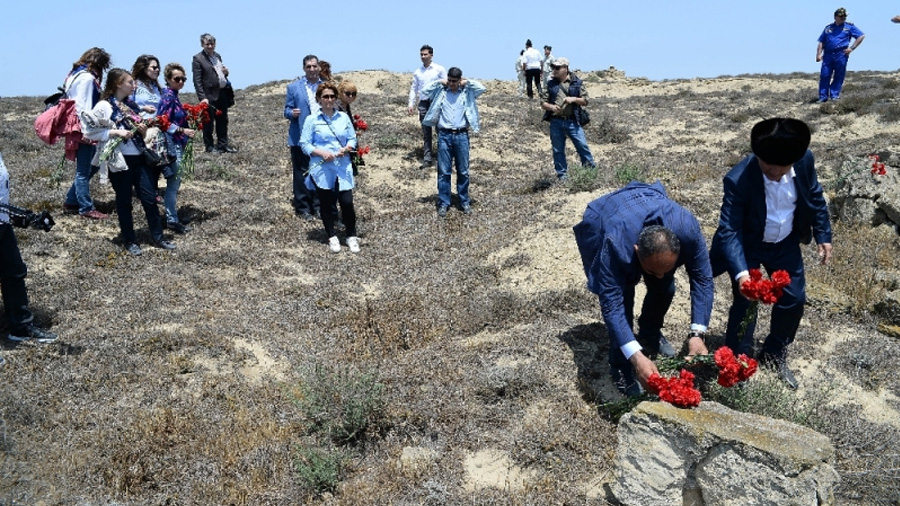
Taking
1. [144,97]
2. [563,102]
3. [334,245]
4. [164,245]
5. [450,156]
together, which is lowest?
[334,245]

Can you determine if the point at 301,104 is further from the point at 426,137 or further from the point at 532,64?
the point at 532,64

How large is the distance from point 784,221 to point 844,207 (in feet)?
15.3

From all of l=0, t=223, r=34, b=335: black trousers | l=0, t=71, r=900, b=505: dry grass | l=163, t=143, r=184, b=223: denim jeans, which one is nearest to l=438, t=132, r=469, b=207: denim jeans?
l=0, t=71, r=900, b=505: dry grass

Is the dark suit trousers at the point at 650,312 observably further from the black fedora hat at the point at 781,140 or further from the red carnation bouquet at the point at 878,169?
the red carnation bouquet at the point at 878,169

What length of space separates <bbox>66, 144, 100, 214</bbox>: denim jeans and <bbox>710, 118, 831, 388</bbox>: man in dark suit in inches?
273

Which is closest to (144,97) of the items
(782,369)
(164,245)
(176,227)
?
(176,227)

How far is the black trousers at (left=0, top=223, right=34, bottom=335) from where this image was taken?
4.94 m

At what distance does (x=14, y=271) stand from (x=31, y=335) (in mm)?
531

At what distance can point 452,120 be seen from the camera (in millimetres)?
8781

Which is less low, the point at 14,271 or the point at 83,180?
the point at 83,180

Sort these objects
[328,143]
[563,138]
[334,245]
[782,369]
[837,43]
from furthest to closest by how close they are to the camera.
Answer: [837,43] < [563,138] < [334,245] < [328,143] < [782,369]

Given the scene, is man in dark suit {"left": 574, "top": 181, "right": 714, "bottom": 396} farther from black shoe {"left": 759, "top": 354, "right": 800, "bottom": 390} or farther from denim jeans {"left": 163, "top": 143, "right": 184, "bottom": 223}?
denim jeans {"left": 163, "top": 143, "right": 184, "bottom": 223}

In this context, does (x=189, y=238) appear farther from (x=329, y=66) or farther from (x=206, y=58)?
(x=206, y=58)

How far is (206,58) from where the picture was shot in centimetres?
1136
